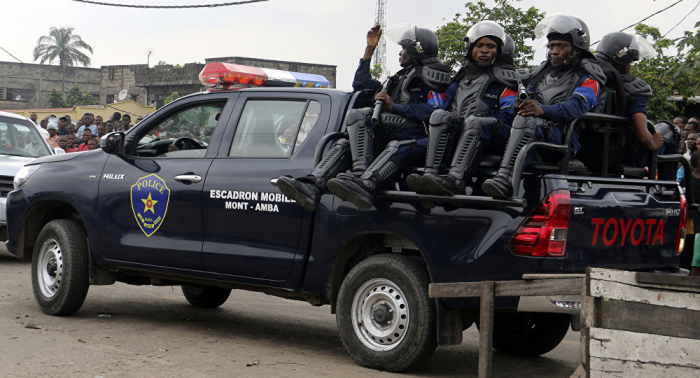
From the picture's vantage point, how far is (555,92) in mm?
5496

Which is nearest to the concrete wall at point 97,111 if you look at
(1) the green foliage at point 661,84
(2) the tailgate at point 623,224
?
(1) the green foliage at point 661,84

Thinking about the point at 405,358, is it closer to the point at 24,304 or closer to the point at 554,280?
the point at 554,280

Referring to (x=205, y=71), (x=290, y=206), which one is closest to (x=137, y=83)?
(x=205, y=71)

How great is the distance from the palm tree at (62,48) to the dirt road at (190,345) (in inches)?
2737

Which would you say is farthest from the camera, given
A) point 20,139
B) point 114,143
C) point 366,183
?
point 20,139

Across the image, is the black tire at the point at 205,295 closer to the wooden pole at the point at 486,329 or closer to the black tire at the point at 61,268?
the black tire at the point at 61,268

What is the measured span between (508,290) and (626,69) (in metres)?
2.87

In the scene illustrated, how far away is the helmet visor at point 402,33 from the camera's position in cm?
601

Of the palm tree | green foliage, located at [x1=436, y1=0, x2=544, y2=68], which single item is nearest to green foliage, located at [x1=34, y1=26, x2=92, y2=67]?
the palm tree

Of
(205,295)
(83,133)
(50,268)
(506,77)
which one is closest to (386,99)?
(506,77)

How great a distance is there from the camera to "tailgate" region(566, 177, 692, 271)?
15.4 feet

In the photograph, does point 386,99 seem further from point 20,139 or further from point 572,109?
point 20,139

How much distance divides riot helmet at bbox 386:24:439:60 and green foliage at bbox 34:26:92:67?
238 feet

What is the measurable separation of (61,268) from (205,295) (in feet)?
4.55
